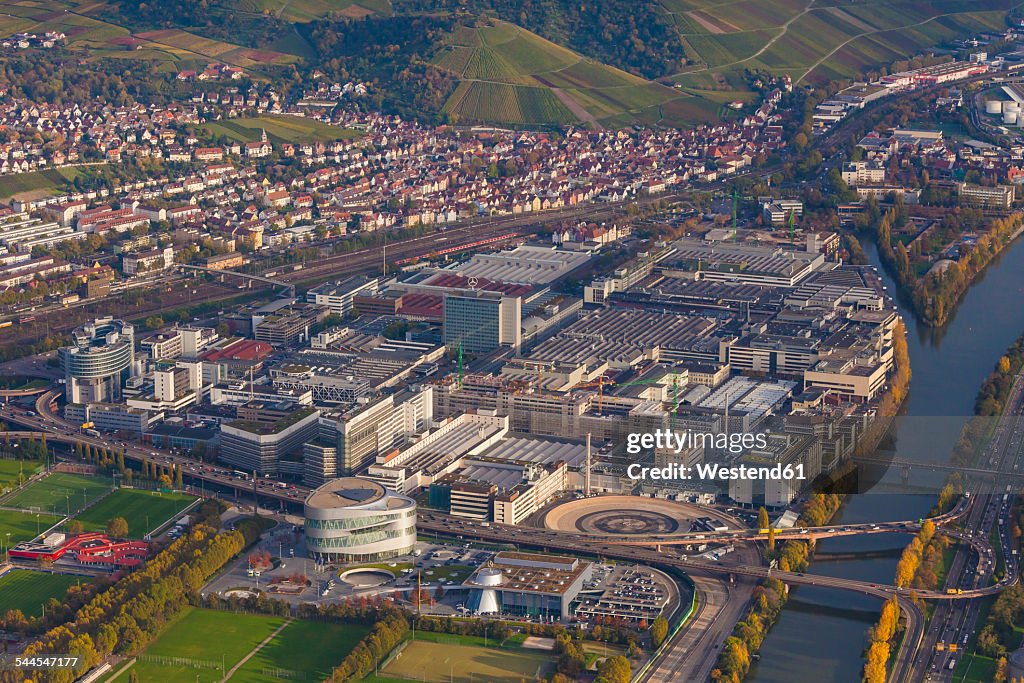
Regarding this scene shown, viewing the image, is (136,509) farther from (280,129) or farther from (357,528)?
(280,129)

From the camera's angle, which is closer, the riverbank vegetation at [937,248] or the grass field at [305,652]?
the grass field at [305,652]

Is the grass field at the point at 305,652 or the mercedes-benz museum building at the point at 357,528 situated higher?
the mercedes-benz museum building at the point at 357,528

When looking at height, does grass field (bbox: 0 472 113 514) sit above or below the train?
below

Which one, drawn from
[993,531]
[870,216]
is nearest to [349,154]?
[870,216]

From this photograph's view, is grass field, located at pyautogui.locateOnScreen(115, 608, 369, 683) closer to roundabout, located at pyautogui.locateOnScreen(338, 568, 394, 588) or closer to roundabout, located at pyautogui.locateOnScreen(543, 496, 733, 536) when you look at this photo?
roundabout, located at pyautogui.locateOnScreen(338, 568, 394, 588)

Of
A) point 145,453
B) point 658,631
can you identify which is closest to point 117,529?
point 145,453

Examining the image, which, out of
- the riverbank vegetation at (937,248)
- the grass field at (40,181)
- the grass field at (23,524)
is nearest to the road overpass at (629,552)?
the grass field at (23,524)

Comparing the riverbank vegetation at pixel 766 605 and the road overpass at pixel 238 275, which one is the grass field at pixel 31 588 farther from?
the road overpass at pixel 238 275

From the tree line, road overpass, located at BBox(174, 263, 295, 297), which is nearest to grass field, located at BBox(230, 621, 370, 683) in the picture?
the tree line
